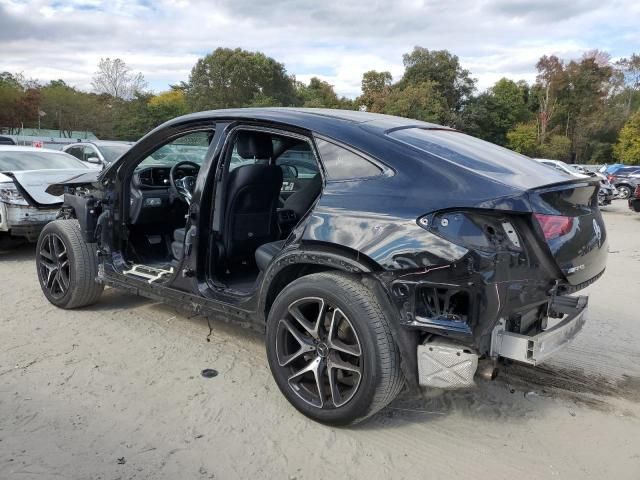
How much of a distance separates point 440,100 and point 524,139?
10.3 metres

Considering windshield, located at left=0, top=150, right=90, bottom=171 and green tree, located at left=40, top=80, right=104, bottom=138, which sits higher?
green tree, located at left=40, top=80, right=104, bottom=138

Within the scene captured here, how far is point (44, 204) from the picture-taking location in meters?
6.91

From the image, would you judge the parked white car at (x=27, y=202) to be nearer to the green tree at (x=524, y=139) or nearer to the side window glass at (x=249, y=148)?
the side window glass at (x=249, y=148)

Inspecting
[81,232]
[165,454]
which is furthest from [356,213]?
[81,232]

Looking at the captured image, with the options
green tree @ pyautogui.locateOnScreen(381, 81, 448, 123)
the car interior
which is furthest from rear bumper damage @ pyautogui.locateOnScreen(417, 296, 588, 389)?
green tree @ pyautogui.locateOnScreen(381, 81, 448, 123)

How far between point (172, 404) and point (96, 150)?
33.0 ft

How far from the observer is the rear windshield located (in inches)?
114

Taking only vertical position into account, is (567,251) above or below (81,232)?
above

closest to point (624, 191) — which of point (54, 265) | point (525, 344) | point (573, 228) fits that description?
point (573, 228)

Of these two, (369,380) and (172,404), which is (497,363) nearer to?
(369,380)

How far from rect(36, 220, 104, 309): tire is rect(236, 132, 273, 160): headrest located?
176 cm

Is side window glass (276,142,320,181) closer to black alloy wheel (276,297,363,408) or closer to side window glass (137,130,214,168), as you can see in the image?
side window glass (137,130,214,168)

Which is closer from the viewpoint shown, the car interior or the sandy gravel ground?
the sandy gravel ground

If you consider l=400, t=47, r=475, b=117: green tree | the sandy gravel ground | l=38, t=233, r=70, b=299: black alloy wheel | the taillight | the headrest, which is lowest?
the sandy gravel ground
